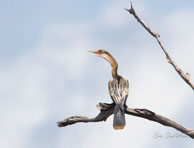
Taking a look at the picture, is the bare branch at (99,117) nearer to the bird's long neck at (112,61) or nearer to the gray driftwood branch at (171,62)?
the bird's long neck at (112,61)

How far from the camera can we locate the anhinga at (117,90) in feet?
28.9

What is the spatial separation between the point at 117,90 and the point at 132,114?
1.88 ft

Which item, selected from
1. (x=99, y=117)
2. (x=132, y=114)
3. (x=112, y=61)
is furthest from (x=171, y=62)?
(x=99, y=117)

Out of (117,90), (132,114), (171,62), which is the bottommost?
(132,114)

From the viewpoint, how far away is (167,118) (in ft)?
29.4

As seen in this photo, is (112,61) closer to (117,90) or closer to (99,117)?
(117,90)

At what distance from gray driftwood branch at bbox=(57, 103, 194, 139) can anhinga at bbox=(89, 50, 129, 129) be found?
16 cm

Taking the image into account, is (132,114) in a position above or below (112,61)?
below

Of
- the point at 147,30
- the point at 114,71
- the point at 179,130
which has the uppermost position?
the point at 147,30

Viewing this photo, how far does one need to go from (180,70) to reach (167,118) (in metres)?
1.16

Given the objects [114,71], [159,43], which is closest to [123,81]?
[114,71]

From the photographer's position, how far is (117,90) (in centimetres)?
945

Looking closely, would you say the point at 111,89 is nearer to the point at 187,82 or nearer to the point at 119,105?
the point at 119,105

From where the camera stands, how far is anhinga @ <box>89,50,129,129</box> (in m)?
8.81
